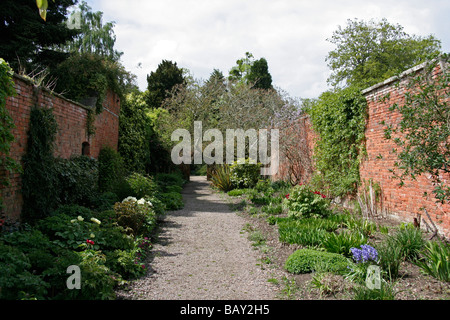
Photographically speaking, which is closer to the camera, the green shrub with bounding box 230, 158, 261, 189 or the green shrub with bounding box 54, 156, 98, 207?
the green shrub with bounding box 54, 156, 98, 207

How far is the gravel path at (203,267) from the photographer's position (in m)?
3.60

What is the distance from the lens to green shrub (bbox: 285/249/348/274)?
387 cm

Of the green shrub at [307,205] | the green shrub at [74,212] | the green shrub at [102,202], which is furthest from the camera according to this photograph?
the green shrub at [102,202]

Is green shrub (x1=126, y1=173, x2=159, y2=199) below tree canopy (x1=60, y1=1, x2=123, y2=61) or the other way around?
below

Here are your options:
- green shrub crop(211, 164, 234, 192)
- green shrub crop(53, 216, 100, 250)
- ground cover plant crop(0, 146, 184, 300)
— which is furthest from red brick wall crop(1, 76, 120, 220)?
green shrub crop(211, 164, 234, 192)

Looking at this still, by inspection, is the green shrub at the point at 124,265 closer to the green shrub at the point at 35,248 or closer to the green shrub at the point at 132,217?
the green shrub at the point at 35,248

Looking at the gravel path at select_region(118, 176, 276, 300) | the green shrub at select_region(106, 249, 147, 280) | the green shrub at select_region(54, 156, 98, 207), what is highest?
the green shrub at select_region(54, 156, 98, 207)

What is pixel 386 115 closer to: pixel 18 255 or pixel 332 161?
pixel 332 161

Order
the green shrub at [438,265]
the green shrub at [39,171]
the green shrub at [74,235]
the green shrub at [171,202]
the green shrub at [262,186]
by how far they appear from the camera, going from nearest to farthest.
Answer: the green shrub at [438,265]
the green shrub at [74,235]
the green shrub at [39,171]
the green shrub at [171,202]
the green shrub at [262,186]

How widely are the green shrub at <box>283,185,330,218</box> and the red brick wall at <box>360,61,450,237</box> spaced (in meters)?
1.35

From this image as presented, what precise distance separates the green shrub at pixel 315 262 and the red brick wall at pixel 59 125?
4.18 meters

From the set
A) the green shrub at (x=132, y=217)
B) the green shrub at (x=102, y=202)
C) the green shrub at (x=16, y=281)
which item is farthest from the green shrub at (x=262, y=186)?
the green shrub at (x=16, y=281)

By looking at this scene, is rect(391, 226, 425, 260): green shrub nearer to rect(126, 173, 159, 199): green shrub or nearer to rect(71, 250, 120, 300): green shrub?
rect(71, 250, 120, 300): green shrub
